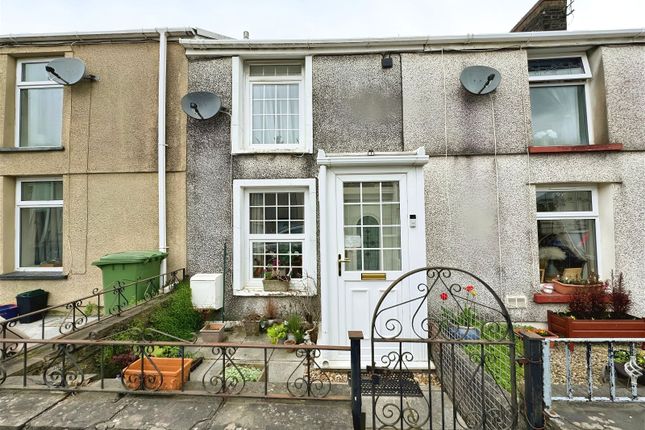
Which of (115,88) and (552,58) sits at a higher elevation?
(552,58)

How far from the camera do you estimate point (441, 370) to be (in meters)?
2.53

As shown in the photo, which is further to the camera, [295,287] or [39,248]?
[39,248]

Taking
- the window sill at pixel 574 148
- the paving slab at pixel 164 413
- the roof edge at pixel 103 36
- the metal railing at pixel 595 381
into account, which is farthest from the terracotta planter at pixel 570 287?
the roof edge at pixel 103 36

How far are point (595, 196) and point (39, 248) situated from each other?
10108 millimetres

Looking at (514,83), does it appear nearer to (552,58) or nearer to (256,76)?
(552,58)

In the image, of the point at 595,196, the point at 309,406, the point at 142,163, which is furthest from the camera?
the point at 142,163

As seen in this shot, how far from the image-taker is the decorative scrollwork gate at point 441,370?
222cm

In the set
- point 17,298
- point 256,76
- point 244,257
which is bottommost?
point 17,298

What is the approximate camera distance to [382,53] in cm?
509

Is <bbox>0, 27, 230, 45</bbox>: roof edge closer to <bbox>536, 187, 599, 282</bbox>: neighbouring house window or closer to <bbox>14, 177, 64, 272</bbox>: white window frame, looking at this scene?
<bbox>14, 177, 64, 272</bbox>: white window frame

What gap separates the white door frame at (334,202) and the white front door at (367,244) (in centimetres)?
1

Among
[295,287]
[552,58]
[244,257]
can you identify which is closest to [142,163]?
[244,257]

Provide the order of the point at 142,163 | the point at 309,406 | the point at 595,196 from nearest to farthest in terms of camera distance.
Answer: the point at 309,406, the point at 595,196, the point at 142,163

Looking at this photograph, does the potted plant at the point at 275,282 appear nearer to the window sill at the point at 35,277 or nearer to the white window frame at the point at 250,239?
the white window frame at the point at 250,239
